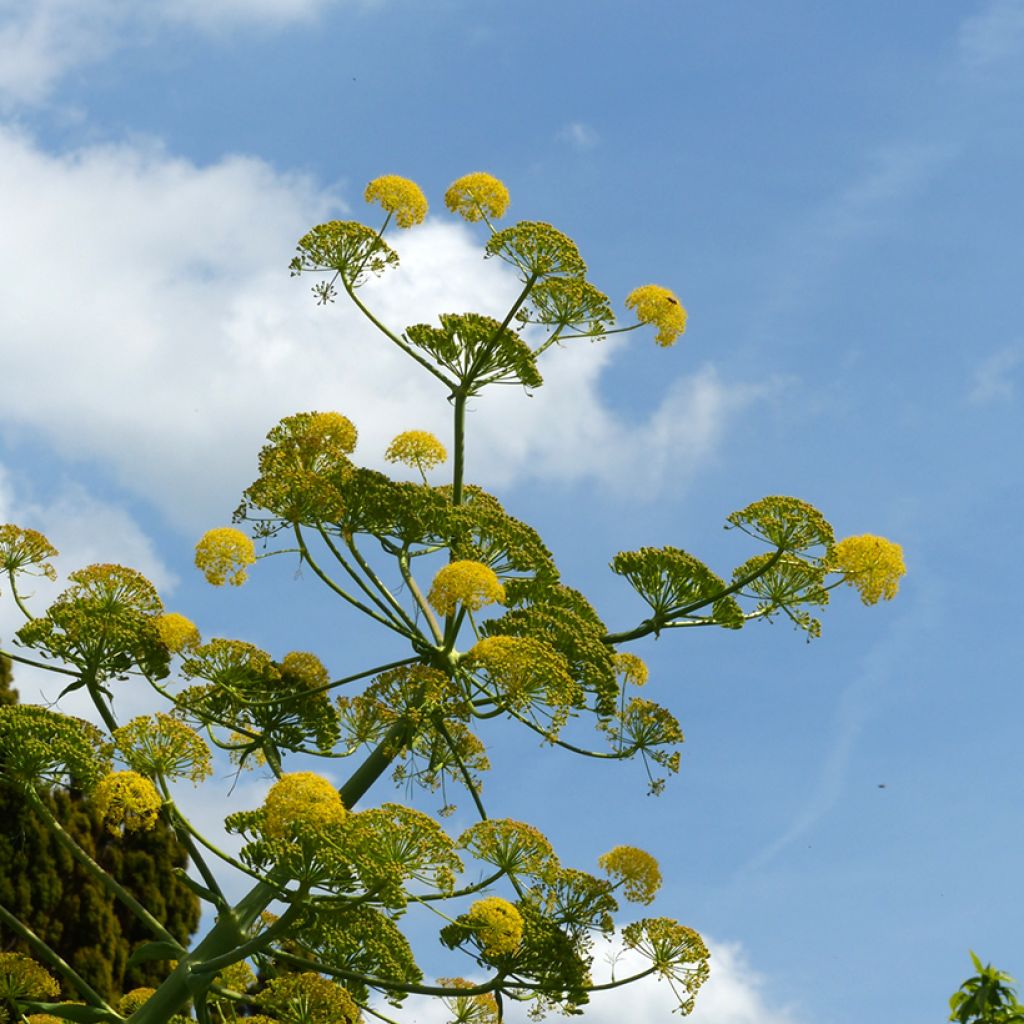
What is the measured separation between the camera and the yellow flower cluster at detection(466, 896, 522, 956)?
12.0 m

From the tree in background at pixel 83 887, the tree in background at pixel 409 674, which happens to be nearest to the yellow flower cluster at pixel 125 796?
the tree in background at pixel 409 674

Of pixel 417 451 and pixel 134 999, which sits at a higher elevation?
pixel 417 451

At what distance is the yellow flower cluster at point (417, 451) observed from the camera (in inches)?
568

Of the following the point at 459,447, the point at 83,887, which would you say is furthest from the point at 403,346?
the point at 83,887

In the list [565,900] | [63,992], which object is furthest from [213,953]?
[63,992]

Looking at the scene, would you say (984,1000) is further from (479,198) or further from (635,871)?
Result: (479,198)

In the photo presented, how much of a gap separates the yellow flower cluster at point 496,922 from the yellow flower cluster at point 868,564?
4.14 meters

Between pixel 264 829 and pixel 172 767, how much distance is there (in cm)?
161

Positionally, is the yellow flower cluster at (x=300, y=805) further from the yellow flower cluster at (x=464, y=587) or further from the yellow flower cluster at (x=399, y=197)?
the yellow flower cluster at (x=399, y=197)

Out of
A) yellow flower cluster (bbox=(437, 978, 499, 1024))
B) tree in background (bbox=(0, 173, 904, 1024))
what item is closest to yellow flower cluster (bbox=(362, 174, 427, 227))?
tree in background (bbox=(0, 173, 904, 1024))

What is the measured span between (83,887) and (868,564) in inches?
420

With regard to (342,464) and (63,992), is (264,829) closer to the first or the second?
(342,464)

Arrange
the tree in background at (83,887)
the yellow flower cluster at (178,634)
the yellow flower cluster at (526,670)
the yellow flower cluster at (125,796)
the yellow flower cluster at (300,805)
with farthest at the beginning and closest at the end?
the tree in background at (83,887), the yellow flower cluster at (178,634), the yellow flower cluster at (526,670), the yellow flower cluster at (125,796), the yellow flower cluster at (300,805)

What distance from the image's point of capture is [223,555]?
43.2 feet
